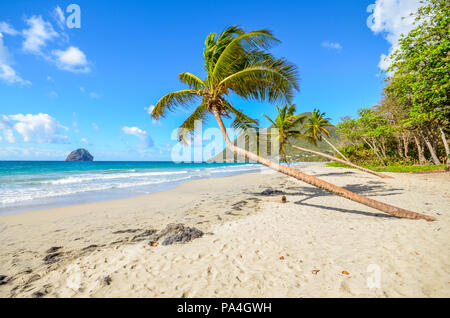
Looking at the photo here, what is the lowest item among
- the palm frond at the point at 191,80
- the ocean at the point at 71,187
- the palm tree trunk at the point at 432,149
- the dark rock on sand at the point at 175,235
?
the ocean at the point at 71,187

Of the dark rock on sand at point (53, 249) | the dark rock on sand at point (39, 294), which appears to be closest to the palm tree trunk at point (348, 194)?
the dark rock on sand at point (39, 294)

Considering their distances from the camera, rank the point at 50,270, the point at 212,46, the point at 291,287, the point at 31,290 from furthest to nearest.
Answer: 1. the point at 212,46
2. the point at 50,270
3. the point at 31,290
4. the point at 291,287

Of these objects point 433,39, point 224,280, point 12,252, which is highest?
point 433,39

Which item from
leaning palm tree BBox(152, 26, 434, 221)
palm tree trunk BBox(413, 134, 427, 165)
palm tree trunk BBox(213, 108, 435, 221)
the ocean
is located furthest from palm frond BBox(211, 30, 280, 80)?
palm tree trunk BBox(413, 134, 427, 165)

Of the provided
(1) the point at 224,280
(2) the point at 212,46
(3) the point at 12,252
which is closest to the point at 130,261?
(1) the point at 224,280

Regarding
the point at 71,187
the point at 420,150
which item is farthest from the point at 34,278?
the point at 420,150

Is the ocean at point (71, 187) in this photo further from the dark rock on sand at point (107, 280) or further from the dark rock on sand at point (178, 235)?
the dark rock on sand at point (107, 280)

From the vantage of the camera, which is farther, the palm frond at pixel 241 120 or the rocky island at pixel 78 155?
the rocky island at pixel 78 155

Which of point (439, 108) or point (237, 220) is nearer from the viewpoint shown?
point (237, 220)

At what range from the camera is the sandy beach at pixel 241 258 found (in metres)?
2.29

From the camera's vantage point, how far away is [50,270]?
294cm

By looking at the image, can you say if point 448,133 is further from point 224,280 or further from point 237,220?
point 224,280
